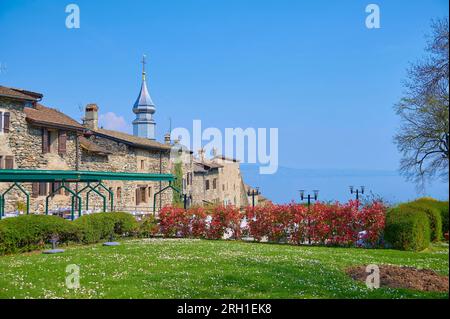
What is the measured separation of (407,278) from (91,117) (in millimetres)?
30953

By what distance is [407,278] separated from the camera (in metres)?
10.4

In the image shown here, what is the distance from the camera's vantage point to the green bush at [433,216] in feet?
64.1

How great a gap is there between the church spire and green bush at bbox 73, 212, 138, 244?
115ft

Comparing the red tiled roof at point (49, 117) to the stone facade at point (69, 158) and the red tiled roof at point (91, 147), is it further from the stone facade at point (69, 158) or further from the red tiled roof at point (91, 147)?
the red tiled roof at point (91, 147)

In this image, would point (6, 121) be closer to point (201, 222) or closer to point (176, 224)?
point (176, 224)

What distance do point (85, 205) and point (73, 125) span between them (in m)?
5.79

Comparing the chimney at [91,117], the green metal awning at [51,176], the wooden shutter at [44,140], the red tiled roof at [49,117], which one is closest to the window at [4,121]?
the red tiled roof at [49,117]

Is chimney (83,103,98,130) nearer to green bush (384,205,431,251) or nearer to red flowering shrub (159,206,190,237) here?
red flowering shrub (159,206,190,237)

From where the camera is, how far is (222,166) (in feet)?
182

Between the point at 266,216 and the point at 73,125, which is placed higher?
the point at 73,125

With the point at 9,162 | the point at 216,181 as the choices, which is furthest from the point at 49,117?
the point at 216,181

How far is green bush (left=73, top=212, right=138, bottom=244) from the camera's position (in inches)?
754
